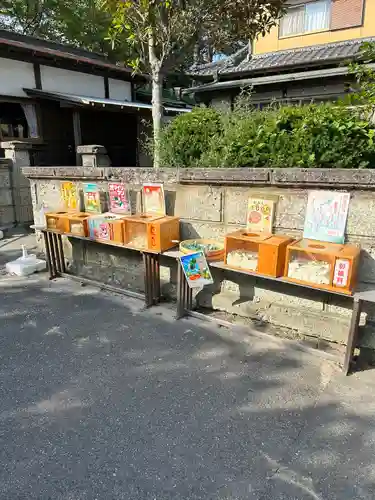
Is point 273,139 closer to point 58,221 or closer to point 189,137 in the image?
point 189,137

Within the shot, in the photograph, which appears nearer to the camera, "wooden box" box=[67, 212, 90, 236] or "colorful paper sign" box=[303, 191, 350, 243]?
"colorful paper sign" box=[303, 191, 350, 243]

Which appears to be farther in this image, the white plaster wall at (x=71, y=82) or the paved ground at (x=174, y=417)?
the white plaster wall at (x=71, y=82)

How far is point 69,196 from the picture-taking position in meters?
5.27

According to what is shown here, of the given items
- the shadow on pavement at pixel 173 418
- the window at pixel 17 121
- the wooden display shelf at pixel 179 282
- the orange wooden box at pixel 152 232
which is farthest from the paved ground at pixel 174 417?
the window at pixel 17 121

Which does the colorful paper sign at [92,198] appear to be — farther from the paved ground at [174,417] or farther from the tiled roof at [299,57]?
the tiled roof at [299,57]

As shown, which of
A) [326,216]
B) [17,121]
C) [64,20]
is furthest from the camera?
[64,20]

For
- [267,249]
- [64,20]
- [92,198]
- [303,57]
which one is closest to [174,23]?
[92,198]

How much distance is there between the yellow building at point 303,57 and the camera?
9.84 metres

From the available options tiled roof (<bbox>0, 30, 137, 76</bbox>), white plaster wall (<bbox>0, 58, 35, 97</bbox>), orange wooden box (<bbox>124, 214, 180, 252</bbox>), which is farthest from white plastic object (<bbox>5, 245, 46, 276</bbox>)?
tiled roof (<bbox>0, 30, 137, 76</bbox>)

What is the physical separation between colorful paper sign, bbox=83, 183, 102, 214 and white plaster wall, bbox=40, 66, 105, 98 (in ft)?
24.2

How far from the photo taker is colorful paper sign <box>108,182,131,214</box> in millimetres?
4621

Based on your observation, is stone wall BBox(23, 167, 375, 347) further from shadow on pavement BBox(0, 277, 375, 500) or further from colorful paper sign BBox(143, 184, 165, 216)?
shadow on pavement BBox(0, 277, 375, 500)

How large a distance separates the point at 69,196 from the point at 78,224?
65cm

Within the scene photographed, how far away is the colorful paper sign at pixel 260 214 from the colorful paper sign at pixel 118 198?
5.61 ft
